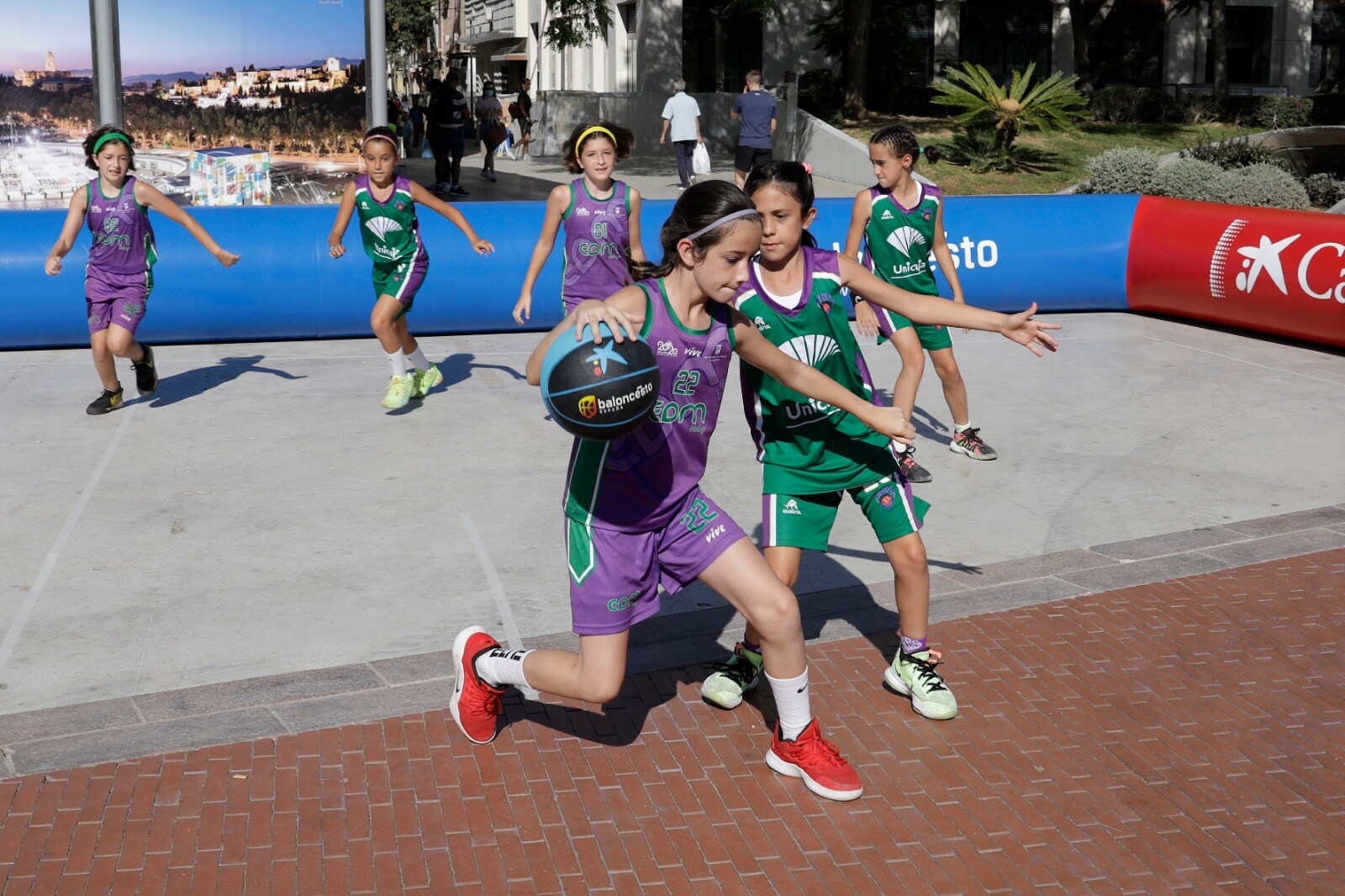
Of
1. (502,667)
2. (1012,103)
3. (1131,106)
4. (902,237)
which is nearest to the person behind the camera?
(502,667)

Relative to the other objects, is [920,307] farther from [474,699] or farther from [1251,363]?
[1251,363]

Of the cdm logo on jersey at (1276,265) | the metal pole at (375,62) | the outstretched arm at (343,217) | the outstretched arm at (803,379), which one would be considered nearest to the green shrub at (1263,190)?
the cdm logo on jersey at (1276,265)

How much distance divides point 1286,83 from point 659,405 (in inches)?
1680

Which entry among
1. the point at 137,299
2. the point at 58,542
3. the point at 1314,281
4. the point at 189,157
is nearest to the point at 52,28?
the point at 189,157

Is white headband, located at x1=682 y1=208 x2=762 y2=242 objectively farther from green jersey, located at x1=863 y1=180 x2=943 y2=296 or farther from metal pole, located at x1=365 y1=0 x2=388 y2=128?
metal pole, located at x1=365 y1=0 x2=388 y2=128

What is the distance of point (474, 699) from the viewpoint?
4887 mm

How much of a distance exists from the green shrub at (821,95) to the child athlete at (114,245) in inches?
900

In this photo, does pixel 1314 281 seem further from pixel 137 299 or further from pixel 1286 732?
pixel 137 299

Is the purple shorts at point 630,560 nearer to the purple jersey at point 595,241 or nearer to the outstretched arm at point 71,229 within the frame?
the purple jersey at point 595,241

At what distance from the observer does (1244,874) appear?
412 cm

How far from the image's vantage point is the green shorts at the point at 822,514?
505cm

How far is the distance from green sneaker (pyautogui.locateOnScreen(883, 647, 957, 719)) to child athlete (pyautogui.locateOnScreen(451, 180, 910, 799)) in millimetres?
612

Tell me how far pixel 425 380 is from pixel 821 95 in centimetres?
2311

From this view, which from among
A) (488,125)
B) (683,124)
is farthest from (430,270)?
(488,125)
